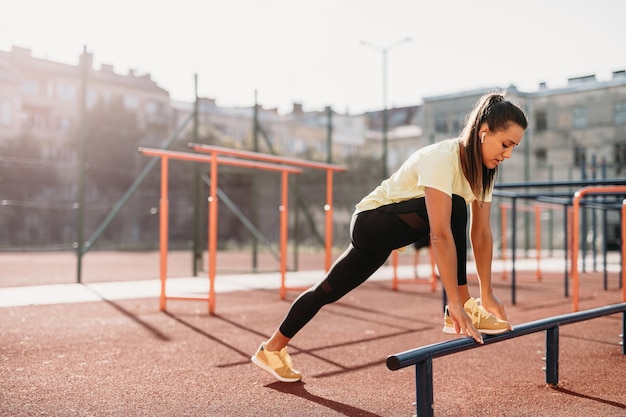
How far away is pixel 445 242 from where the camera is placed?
91.2 inches

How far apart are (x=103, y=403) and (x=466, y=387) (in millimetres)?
1813

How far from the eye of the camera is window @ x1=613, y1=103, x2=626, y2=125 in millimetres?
21016

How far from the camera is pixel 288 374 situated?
3.26 metres

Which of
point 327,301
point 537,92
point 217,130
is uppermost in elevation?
point 537,92

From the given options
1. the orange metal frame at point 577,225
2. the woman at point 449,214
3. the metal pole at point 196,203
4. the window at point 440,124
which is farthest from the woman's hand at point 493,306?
the window at point 440,124

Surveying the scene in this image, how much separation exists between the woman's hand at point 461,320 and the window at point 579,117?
76.0ft

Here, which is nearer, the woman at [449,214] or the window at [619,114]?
the woman at [449,214]

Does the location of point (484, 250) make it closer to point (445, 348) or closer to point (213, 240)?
point (445, 348)

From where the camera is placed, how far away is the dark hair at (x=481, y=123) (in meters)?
2.37

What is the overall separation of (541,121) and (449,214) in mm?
24186

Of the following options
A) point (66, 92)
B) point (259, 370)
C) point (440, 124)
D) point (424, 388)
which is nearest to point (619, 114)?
point (440, 124)

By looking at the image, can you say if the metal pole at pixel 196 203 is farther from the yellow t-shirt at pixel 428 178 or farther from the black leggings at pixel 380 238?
the yellow t-shirt at pixel 428 178

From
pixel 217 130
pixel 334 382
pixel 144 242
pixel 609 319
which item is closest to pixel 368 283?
pixel 609 319

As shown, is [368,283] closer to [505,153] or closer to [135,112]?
[505,153]
